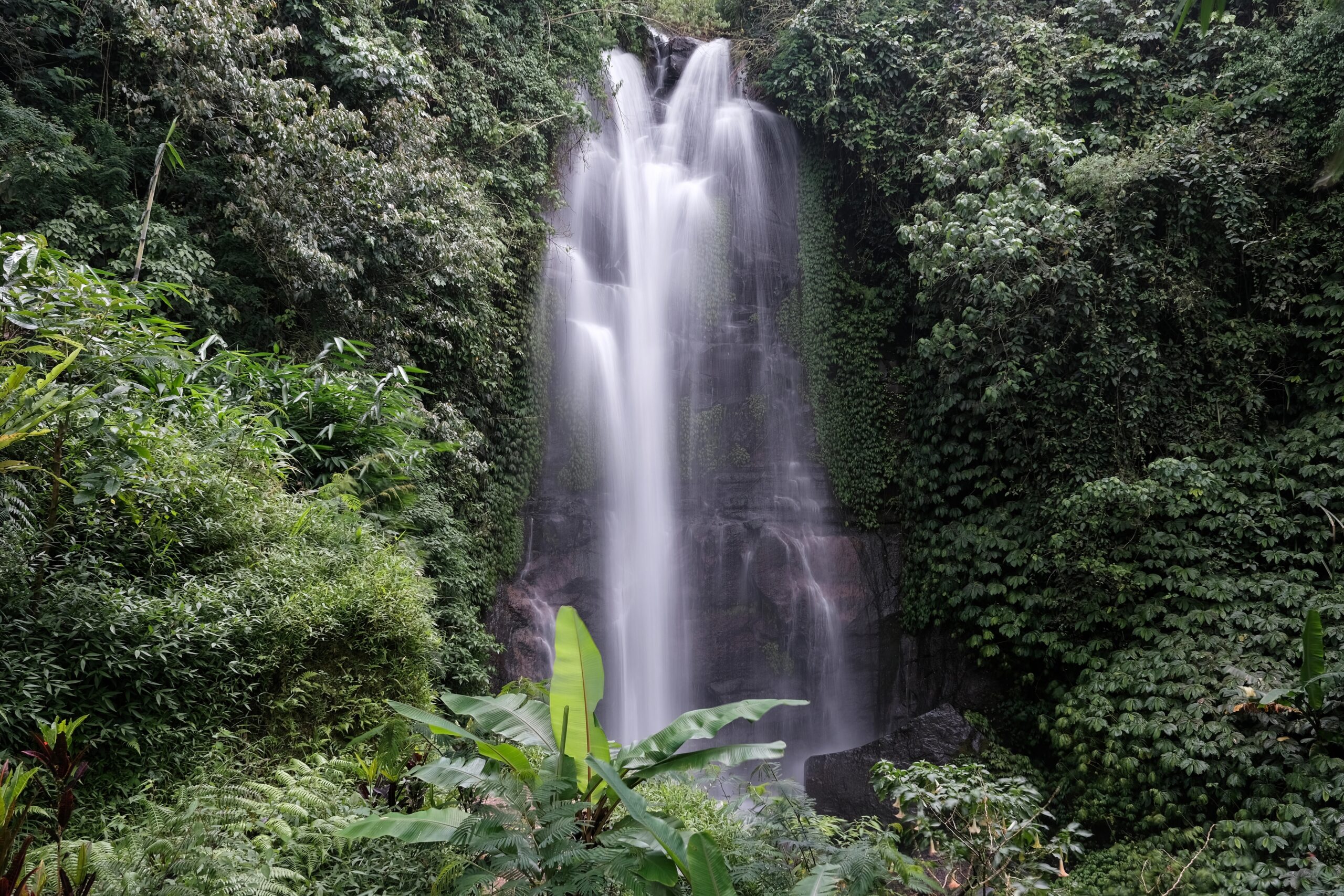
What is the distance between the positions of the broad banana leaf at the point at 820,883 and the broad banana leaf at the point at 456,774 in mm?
1109

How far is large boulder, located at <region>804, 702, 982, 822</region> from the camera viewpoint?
8188mm

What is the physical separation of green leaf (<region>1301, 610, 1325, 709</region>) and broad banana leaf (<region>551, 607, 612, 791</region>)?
18.2ft

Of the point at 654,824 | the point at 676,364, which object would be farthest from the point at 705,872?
the point at 676,364

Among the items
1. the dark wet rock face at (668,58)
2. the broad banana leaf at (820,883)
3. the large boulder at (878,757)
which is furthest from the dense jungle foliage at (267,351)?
the large boulder at (878,757)

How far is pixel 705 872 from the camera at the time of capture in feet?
7.64

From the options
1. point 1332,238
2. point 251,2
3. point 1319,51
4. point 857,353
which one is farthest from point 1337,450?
point 251,2

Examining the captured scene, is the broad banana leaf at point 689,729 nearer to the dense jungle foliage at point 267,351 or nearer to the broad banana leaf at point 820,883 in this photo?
the broad banana leaf at point 820,883

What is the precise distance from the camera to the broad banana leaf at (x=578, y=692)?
300 centimetres

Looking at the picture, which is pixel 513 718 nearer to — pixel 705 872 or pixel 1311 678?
pixel 705 872

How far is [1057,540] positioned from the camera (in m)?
8.33

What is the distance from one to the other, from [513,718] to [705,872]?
3.49 feet

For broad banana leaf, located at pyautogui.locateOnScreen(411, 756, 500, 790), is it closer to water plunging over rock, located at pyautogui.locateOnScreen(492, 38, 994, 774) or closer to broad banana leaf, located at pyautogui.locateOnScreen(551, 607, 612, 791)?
broad banana leaf, located at pyautogui.locateOnScreen(551, 607, 612, 791)

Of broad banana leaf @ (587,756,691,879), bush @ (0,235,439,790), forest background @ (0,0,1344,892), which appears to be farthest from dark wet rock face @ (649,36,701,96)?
broad banana leaf @ (587,756,691,879)

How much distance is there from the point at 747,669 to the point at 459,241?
6.35 metres
